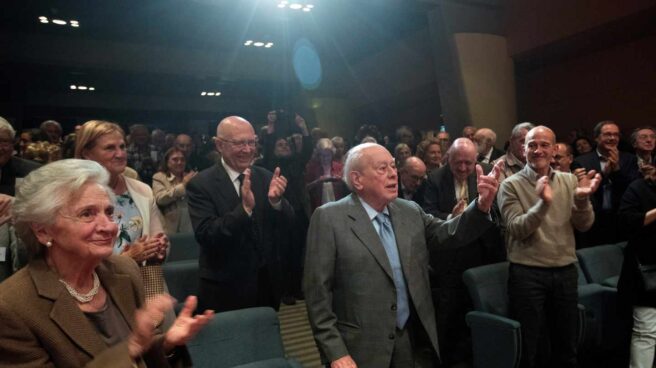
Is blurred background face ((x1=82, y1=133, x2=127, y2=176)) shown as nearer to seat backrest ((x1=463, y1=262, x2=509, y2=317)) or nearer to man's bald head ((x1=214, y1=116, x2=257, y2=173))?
man's bald head ((x1=214, y1=116, x2=257, y2=173))

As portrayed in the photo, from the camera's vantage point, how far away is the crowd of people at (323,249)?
4.02ft

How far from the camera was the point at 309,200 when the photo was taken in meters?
4.44

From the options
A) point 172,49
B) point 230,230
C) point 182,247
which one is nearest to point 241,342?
point 230,230

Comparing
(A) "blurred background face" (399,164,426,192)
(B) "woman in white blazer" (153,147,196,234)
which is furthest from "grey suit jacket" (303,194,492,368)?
(B) "woman in white blazer" (153,147,196,234)

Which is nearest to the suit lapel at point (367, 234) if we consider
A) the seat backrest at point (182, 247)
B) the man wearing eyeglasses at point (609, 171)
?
the seat backrest at point (182, 247)

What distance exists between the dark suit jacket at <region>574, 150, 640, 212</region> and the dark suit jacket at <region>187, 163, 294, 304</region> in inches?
109

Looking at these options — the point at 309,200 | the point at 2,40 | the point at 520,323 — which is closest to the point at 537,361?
the point at 520,323

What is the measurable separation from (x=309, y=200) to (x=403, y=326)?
8.58 ft

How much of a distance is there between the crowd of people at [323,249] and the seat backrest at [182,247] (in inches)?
15.2

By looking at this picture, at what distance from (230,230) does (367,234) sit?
645 millimetres

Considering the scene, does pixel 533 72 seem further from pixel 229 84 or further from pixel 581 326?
pixel 229 84

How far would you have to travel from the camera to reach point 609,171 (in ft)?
12.6

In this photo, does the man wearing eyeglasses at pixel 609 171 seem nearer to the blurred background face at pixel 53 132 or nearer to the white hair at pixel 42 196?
the white hair at pixel 42 196

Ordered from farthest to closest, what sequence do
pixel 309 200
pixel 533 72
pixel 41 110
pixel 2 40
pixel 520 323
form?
pixel 41 110
pixel 2 40
pixel 533 72
pixel 309 200
pixel 520 323
